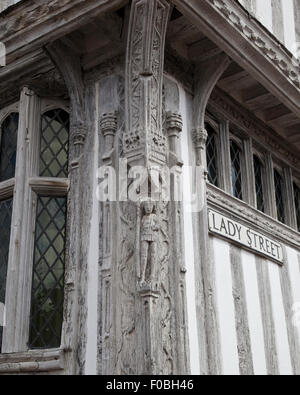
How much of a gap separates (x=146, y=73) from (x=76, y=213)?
4.00 ft

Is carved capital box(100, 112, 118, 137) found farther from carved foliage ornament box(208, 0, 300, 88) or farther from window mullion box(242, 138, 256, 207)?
window mullion box(242, 138, 256, 207)

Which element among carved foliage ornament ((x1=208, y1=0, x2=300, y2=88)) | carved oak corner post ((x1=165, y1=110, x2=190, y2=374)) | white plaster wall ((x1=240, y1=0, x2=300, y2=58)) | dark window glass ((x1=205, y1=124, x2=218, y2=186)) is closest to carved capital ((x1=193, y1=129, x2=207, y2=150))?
carved oak corner post ((x1=165, y1=110, x2=190, y2=374))

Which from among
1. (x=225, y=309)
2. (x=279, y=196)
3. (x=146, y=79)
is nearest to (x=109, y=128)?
(x=146, y=79)

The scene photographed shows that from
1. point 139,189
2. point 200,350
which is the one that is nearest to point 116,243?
point 139,189

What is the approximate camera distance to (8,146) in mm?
5902

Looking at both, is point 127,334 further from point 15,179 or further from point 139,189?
point 15,179

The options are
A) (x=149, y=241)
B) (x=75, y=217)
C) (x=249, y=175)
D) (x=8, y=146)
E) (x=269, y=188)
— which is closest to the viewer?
(x=149, y=241)

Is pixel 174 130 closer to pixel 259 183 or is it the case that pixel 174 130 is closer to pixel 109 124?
pixel 109 124

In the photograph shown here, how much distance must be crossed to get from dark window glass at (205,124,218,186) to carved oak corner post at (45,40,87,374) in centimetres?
128

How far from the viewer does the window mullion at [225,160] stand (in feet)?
19.6

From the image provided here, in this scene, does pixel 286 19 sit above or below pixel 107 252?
above

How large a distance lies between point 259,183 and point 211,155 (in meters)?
0.99

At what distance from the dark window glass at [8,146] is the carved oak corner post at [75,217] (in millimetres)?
733

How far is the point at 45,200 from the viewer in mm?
5484
